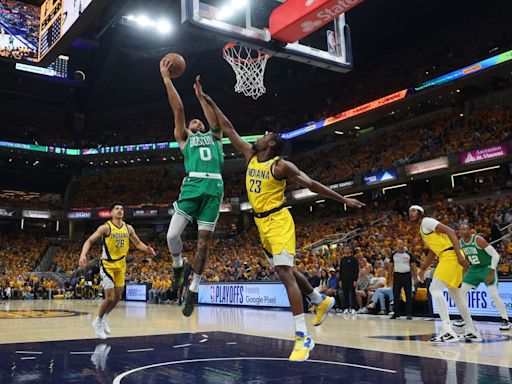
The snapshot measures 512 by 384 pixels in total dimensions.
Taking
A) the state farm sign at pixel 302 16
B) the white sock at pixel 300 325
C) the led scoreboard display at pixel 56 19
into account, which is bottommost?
the white sock at pixel 300 325

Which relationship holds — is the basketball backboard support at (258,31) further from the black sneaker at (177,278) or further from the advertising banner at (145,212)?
the advertising banner at (145,212)

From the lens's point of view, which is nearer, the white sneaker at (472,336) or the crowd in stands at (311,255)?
the white sneaker at (472,336)

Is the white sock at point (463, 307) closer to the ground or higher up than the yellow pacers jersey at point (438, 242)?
closer to the ground

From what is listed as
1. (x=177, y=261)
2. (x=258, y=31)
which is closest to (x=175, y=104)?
(x=177, y=261)

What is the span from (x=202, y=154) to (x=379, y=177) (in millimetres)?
19993

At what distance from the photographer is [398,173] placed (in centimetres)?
2317

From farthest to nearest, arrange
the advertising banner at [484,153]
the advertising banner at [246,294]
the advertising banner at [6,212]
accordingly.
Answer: the advertising banner at [6,212] → the advertising banner at [484,153] → the advertising banner at [246,294]

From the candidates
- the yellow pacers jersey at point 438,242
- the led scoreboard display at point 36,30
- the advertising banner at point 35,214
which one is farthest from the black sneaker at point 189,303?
the advertising banner at point 35,214

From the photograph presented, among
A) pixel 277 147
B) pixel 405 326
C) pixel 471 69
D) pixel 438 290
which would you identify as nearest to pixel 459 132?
pixel 471 69

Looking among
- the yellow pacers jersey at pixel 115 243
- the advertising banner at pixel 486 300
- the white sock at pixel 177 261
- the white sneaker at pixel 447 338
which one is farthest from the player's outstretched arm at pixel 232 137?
the advertising banner at pixel 486 300

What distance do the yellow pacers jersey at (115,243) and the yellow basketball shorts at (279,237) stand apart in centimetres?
395

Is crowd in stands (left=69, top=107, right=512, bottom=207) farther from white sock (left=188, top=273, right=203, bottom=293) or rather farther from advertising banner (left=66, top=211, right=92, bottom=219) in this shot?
white sock (left=188, top=273, right=203, bottom=293)

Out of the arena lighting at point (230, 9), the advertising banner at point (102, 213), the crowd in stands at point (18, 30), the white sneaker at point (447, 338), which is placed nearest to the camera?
the white sneaker at point (447, 338)

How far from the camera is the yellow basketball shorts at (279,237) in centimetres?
471
